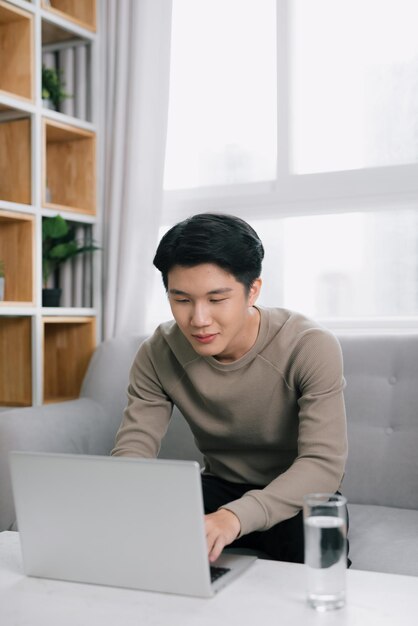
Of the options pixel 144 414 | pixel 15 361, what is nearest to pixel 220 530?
pixel 144 414

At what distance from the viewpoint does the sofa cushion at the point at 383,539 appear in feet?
5.41

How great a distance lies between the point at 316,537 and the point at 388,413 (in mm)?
1148

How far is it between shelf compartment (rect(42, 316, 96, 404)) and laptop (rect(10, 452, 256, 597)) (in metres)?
Result: 1.68

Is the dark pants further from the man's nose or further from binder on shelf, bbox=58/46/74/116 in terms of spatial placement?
binder on shelf, bbox=58/46/74/116

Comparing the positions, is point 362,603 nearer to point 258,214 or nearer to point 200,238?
point 200,238

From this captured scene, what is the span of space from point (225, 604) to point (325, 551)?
6.1 inches

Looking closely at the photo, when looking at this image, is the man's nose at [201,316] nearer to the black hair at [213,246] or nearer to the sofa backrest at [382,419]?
the black hair at [213,246]

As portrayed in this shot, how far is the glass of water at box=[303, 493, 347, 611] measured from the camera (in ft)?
3.36

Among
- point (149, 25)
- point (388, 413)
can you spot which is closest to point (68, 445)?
point (388, 413)

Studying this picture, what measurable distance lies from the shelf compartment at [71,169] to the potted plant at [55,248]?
0.11 m

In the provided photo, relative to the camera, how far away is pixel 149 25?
2.80 metres

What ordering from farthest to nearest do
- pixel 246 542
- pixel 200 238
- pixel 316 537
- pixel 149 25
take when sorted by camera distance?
pixel 149 25 < pixel 246 542 < pixel 200 238 < pixel 316 537

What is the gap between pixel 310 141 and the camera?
8.73 feet

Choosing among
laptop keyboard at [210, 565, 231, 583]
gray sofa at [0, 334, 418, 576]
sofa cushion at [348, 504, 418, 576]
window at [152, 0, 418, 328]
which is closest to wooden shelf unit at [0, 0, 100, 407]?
window at [152, 0, 418, 328]
